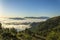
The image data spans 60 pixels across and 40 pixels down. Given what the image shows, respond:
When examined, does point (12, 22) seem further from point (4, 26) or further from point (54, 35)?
point (54, 35)

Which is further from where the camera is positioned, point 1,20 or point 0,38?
point 1,20

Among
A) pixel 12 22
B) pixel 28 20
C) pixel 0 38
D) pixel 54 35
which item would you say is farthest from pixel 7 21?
pixel 54 35

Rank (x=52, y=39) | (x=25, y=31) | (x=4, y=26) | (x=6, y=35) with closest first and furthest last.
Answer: (x=52, y=39)
(x=6, y=35)
(x=4, y=26)
(x=25, y=31)

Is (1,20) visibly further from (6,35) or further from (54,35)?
(54,35)

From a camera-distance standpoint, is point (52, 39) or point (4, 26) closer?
point (52, 39)

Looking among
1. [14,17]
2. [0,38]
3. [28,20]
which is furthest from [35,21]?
[0,38]

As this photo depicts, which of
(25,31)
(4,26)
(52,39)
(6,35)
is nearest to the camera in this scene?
(52,39)

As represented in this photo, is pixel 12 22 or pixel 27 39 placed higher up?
pixel 12 22

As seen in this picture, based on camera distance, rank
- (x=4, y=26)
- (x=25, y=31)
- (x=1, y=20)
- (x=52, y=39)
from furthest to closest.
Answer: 1. (x=25, y=31)
2. (x=4, y=26)
3. (x=1, y=20)
4. (x=52, y=39)

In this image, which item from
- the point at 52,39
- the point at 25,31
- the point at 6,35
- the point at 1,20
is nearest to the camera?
the point at 52,39
